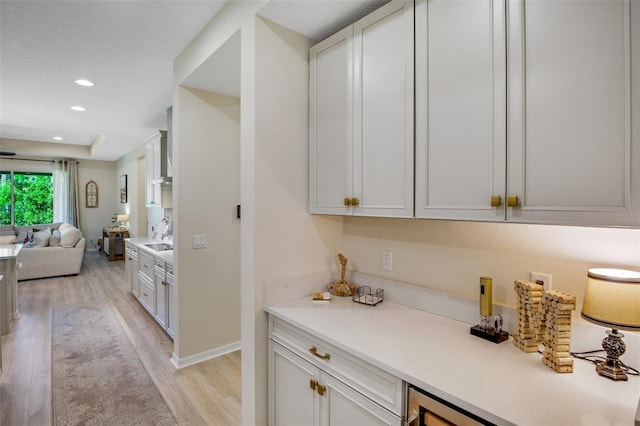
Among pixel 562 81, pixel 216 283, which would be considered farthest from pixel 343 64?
pixel 216 283

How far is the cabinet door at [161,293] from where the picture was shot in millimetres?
3373

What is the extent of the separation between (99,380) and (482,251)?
2988 millimetres

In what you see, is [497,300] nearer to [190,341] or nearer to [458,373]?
[458,373]

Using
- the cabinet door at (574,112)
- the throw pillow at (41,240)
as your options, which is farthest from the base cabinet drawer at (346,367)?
the throw pillow at (41,240)

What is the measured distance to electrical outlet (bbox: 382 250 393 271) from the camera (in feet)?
6.18

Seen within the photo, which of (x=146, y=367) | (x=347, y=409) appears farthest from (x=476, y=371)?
(x=146, y=367)

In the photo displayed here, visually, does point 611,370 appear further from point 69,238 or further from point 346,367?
point 69,238

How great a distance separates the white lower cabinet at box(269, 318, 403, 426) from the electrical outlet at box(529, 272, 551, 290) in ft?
2.27

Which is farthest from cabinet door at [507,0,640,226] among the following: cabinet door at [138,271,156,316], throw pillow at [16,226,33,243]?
throw pillow at [16,226,33,243]

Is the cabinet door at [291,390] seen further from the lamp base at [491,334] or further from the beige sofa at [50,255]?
the beige sofa at [50,255]

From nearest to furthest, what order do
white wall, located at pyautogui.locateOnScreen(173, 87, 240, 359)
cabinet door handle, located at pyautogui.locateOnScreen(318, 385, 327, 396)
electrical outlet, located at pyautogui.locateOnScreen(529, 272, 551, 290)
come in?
electrical outlet, located at pyautogui.locateOnScreen(529, 272, 551, 290), cabinet door handle, located at pyautogui.locateOnScreen(318, 385, 327, 396), white wall, located at pyautogui.locateOnScreen(173, 87, 240, 359)

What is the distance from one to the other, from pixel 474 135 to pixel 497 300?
2.41 feet

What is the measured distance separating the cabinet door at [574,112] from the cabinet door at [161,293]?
3261mm

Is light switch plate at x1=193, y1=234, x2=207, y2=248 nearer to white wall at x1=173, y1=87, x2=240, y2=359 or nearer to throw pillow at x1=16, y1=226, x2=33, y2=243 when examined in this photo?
white wall at x1=173, y1=87, x2=240, y2=359
